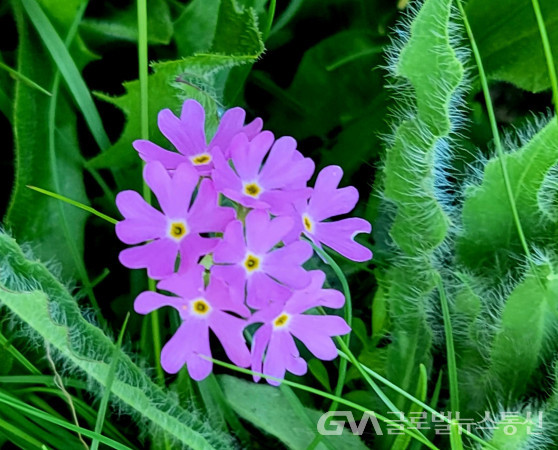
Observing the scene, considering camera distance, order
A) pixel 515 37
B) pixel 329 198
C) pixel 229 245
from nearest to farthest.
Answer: pixel 229 245
pixel 329 198
pixel 515 37

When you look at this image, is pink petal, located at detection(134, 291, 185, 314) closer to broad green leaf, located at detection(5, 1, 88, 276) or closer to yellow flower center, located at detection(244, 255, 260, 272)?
yellow flower center, located at detection(244, 255, 260, 272)

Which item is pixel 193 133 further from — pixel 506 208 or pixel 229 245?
pixel 506 208

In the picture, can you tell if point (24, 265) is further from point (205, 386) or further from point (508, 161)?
point (508, 161)

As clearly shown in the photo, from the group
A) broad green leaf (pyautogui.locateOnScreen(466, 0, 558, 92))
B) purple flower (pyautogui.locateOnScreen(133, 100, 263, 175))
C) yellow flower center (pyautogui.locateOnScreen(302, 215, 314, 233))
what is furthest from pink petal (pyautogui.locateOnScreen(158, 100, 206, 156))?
broad green leaf (pyautogui.locateOnScreen(466, 0, 558, 92))

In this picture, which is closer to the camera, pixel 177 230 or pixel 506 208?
pixel 177 230

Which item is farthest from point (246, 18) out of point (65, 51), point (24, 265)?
point (24, 265)

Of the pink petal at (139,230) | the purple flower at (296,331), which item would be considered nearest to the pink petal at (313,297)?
the purple flower at (296,331)

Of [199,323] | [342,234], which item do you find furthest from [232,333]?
[342,234]
